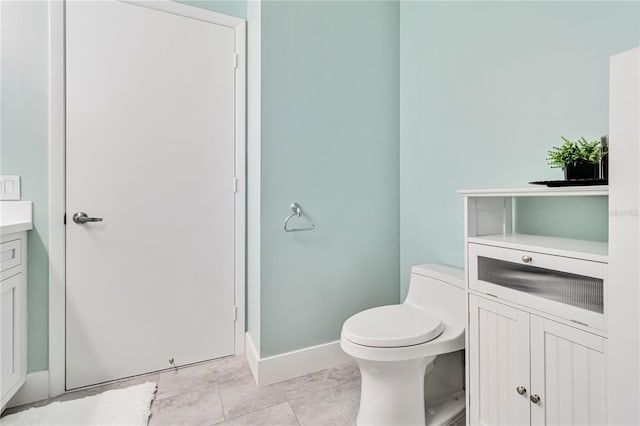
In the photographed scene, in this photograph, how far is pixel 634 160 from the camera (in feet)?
2.49

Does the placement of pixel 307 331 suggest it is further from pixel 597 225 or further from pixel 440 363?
pixel 597 225

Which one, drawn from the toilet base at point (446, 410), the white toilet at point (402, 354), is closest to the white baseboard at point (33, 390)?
the white toilet at point (402, 354)

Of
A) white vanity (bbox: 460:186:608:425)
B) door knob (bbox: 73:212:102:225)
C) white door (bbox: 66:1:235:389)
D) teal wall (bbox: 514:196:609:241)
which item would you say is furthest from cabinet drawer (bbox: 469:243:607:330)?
door knob (bbox: 73:212:102:225)

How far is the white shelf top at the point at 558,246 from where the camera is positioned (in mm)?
895

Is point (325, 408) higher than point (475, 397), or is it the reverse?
point (475, 397)

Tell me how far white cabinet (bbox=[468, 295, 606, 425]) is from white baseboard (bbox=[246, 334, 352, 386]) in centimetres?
84

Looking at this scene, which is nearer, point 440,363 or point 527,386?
point 527,386

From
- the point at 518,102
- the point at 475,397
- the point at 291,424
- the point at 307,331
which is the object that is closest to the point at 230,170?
the point at 307,331

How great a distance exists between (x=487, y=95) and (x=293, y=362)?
1.75 metres

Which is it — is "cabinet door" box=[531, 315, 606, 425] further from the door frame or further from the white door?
the door frame

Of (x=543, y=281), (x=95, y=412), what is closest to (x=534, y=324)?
(x=543, y=281)

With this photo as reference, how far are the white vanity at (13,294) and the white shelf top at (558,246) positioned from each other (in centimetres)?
198

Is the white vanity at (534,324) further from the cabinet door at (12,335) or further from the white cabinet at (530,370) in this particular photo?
the cabinet door at (12,335)

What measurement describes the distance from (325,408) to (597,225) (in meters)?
1.39
